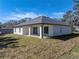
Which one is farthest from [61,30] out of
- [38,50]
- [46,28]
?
[38,50]

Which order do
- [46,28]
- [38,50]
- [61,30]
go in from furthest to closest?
[61,30], [46,28], [38,50]

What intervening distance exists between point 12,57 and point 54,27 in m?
14.4

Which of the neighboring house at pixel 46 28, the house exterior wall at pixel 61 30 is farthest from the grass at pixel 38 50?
the house exterior wall at pixel 61 30

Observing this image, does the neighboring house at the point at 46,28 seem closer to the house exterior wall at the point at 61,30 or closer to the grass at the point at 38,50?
the house exterior wall at the point at 61,30

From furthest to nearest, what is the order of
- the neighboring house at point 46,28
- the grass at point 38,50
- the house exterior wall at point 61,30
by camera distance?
the house exterior wall at point 61,30 < the neighboring house at point 46,28 < the grass at point 38,50

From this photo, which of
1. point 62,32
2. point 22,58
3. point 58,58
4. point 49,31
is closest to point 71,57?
point 58,58

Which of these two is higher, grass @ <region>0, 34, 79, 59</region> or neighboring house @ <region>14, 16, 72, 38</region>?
neighboring house @ <region>14, 16, 72, 38</region>

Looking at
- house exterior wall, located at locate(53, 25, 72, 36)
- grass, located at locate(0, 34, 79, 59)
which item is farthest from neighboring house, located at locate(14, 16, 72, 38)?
grass, located at locate(0, 34, 79, 59)

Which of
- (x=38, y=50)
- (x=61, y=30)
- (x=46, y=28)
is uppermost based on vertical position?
(x=46, y=28)

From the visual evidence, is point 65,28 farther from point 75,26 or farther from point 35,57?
point 75,26

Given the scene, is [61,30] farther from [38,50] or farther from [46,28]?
[38,50]

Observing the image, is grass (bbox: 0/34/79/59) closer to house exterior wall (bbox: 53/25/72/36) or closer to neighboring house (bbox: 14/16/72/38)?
neighboring house (bbox: 14/16/72/38)

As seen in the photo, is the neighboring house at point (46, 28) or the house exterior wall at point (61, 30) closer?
the neighboring house at point (46, 28)

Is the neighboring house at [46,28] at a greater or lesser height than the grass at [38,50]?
greater
